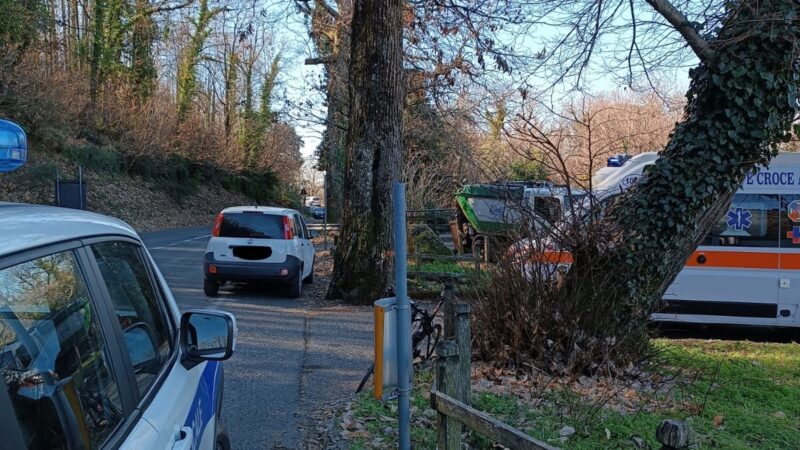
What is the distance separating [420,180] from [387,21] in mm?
12047

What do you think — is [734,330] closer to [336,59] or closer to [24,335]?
[24,335]

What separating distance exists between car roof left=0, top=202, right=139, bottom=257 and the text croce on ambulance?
843cm

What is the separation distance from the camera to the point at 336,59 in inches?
843

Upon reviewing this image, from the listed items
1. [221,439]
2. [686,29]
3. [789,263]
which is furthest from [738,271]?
[221,439]

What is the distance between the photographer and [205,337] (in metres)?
2.89

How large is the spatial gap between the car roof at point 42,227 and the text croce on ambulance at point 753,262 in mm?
8428

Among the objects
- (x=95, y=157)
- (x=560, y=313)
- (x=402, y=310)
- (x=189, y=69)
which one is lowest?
(x=560, y=313)

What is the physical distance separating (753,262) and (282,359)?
6.76m

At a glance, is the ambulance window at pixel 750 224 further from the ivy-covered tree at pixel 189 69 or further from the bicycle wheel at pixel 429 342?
the ivy-covered tree at pixel 189 69

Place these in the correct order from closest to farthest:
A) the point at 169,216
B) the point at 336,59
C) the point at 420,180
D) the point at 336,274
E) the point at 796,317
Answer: the point at 796,317, the point at 336,274, the point at 336,59, the point at 420,180, the point at 169,216

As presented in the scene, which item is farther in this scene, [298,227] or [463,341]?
[298,227]

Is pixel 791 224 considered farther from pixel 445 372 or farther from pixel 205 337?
pixel 205 337

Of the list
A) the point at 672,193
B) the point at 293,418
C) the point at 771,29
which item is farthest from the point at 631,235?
the point at 293,418

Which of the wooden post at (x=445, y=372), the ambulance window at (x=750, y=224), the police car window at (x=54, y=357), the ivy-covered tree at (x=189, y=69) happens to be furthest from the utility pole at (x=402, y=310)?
the ivy-covered tree at (x=189, y=69)
